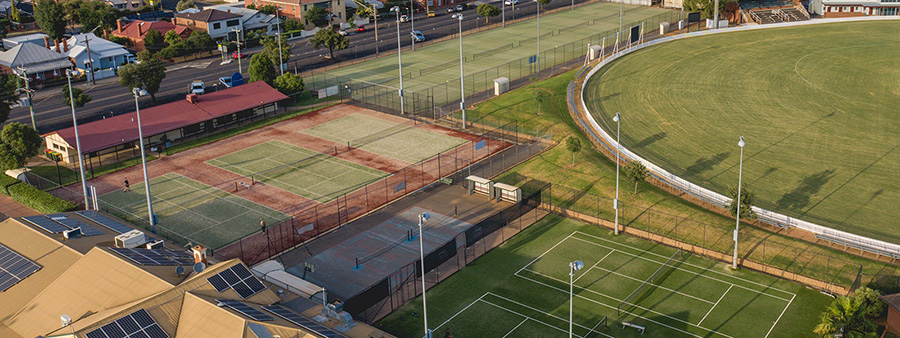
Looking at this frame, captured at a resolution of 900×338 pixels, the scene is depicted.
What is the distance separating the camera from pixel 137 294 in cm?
4034

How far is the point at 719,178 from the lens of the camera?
206 feet

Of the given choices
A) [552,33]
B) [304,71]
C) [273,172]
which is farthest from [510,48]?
[273,172]

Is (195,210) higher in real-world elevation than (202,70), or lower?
lower

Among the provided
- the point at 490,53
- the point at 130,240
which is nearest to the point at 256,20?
the point at 490,53

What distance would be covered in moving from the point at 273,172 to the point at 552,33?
63.5m

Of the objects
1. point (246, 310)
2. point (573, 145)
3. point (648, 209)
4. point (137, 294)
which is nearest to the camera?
point (246, 310)

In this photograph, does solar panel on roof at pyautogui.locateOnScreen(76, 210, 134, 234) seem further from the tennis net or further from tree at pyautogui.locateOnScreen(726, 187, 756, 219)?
tree at pyautogui.locateOnScreen(726, 187, 756, 219)

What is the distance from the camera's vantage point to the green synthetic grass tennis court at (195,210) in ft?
187

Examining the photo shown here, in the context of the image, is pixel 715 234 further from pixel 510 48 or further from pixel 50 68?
pixel 50 68

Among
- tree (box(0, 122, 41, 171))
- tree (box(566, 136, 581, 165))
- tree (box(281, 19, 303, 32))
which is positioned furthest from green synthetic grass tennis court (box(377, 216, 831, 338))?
tree (box(281, 19, 303, 32))

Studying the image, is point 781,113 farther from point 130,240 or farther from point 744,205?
point 130,240

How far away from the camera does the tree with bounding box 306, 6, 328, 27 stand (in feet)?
410

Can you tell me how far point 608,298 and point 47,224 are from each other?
3486 cm

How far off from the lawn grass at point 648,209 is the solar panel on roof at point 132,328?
1270 inches
